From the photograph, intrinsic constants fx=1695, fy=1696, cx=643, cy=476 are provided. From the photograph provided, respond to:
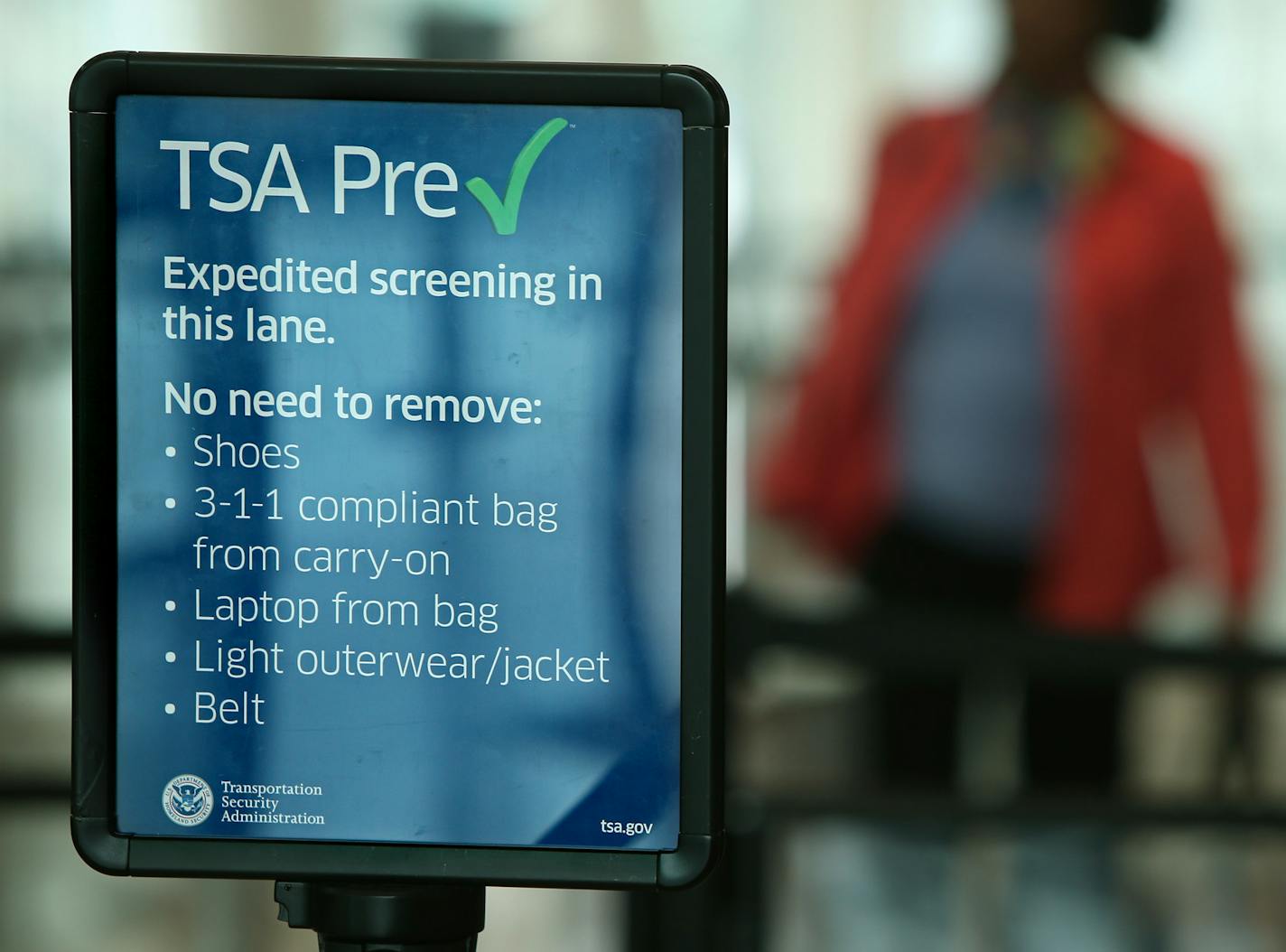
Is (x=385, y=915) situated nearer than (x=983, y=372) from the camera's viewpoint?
Yes

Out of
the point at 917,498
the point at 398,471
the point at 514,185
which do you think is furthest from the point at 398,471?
the point at 917,498

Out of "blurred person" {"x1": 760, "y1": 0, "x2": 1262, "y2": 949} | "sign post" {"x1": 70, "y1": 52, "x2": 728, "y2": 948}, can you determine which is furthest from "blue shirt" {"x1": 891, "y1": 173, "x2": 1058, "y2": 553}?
"sign post" {"x1": 70, "y1": 52, "x2": 728, "y2": 948}

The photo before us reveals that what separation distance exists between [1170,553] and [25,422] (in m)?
2.73

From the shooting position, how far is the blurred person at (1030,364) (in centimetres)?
201

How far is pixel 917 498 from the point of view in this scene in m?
2.07

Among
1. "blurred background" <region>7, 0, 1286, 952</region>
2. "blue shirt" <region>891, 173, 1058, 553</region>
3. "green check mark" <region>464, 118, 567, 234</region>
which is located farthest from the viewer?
"blue shirt" <region>891, 173, 1058, 553</region>

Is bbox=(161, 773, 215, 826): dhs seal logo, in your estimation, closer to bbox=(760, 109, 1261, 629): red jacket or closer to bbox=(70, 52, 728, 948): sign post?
bbox=(70, 52, 728, 948): sign post

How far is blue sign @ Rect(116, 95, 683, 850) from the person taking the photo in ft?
1.91

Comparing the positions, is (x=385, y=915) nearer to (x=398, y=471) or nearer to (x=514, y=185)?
(x=398, y=471)

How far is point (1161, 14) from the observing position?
2.18 meters

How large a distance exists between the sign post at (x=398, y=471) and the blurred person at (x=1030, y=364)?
4.57 ft

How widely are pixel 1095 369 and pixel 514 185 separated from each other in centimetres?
158

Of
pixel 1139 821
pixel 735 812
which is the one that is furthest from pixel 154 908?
pixel 1139 821

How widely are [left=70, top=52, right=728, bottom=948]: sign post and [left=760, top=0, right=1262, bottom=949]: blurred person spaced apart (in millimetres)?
1393
